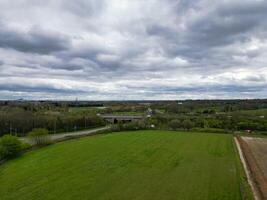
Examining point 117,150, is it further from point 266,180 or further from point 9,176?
point 266,180

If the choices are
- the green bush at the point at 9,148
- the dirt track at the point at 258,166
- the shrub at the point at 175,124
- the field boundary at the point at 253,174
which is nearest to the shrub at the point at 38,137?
the green bush at the point at 9,148

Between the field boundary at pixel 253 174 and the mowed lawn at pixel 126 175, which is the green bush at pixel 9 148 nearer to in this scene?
the mowed lawn at pixel 126 175

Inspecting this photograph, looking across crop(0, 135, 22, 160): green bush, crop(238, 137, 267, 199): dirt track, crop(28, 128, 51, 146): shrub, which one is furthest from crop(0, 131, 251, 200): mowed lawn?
crop(28, 128, 51, 146): shrub

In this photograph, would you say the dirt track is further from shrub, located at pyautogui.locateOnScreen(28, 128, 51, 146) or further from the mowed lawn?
shrub, located at pyautogui.locateOnScreen(28, 128, 51, 146)

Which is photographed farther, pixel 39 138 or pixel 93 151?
pixel 39 138

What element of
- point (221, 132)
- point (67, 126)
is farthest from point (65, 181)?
point (67, 126)

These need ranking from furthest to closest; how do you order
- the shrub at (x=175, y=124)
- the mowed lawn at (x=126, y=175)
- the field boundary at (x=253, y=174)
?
1. the shrub at (x=175, y=124)
2. the mowed lawn at (x=126, y=175)
3. the field boundary at (x=253, y=174)
